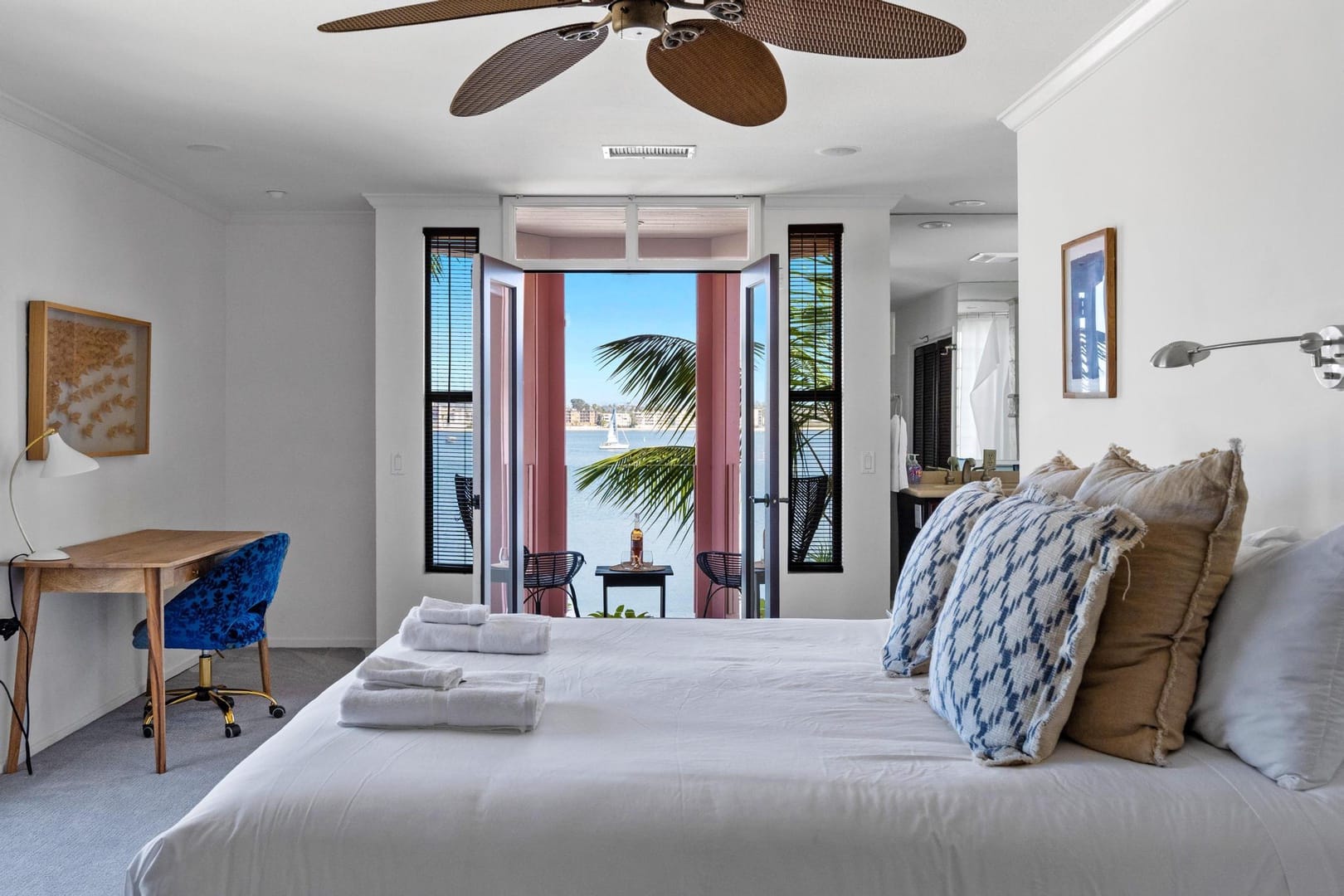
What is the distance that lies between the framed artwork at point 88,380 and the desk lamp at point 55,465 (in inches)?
5.5

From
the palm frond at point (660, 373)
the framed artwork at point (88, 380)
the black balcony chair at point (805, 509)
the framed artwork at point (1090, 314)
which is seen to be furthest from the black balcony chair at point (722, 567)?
the framed artwork at point (88, 380)

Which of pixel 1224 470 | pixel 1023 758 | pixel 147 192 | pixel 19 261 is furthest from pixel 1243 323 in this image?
pixel 147 192

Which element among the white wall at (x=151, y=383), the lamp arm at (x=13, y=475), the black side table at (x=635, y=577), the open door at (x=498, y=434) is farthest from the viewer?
the black side table at (x=635, y=577)

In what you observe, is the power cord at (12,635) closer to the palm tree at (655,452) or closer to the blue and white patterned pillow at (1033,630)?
the blue and white patterned pillow at (1033,630)

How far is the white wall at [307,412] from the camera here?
575 cm

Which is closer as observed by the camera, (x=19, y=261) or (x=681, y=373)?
Result: (x=19, y=261)

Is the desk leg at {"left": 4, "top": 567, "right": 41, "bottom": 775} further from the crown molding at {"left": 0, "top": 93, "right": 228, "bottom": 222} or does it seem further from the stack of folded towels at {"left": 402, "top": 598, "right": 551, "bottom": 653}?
the stack of folded towels at {"left": 402, "top": 598, "right": 551, "bottom": 653}

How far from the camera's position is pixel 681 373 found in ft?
24.9

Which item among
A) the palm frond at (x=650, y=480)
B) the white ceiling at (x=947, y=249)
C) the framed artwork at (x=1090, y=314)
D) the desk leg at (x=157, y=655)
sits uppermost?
the white ceiling at (x=947, y=249)

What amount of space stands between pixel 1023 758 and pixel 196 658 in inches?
197

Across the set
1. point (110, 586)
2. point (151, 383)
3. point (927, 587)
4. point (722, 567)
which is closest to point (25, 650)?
point (110, 586)

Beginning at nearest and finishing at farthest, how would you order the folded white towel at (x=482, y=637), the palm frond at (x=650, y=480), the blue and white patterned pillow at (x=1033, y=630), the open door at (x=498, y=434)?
the blue and white patterned pillow at (x=1033, y=630) < the folded white towel at (x=482, y=637) < the open door at (x=498, y=434) < the palm frond at (x=650, y=480)

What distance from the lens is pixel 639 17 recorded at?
1848 mm

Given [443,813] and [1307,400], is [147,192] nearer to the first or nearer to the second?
[443,813]
